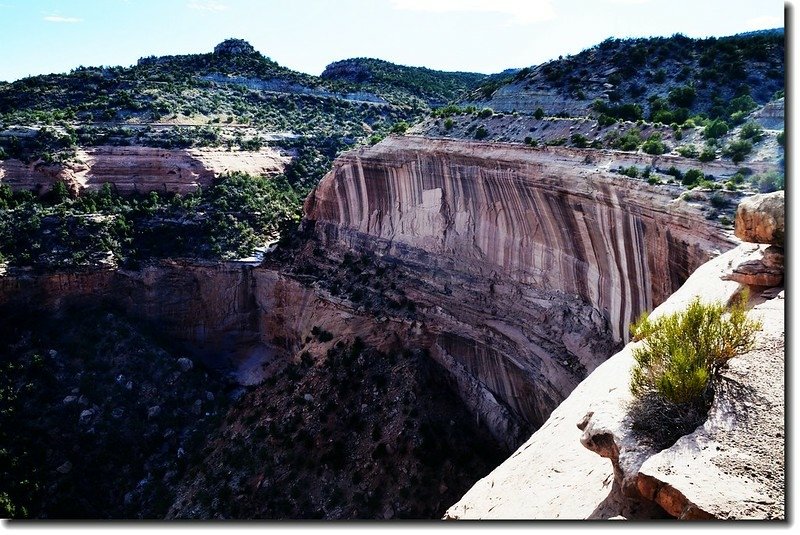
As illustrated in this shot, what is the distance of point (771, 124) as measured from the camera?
13.2 m

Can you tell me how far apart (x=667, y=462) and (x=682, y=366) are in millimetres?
1271

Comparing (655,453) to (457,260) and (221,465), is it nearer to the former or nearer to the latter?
(457,260)

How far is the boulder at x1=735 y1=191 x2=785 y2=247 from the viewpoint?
27.6 feet

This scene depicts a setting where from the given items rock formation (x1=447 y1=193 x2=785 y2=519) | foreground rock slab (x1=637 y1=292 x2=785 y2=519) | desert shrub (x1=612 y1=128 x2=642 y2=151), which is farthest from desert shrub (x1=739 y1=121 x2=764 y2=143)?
foreground rock slab (x1=637 y1=292 x2=785 y2=519)

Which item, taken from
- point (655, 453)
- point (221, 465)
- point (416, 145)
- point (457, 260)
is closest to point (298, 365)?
point (221, 465)

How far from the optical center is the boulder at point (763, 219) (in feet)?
27.6

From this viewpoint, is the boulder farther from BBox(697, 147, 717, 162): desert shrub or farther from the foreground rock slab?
BBox(697, 147, 717, 162): desert shrub

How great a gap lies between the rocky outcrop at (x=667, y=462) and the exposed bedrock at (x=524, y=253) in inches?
167

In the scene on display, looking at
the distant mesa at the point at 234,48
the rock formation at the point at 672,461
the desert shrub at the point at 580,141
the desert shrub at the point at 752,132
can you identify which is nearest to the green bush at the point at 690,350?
the rock formation at the point at 672,461

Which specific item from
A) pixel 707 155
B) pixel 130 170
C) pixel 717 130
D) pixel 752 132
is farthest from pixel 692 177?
pixel 130 170

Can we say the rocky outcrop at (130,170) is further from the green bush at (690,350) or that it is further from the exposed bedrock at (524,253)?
the green bush at (690,350)

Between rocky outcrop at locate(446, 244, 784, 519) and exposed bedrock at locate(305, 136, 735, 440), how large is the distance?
13.9 feet

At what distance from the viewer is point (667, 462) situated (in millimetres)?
6203

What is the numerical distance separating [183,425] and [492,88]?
19873 mm
